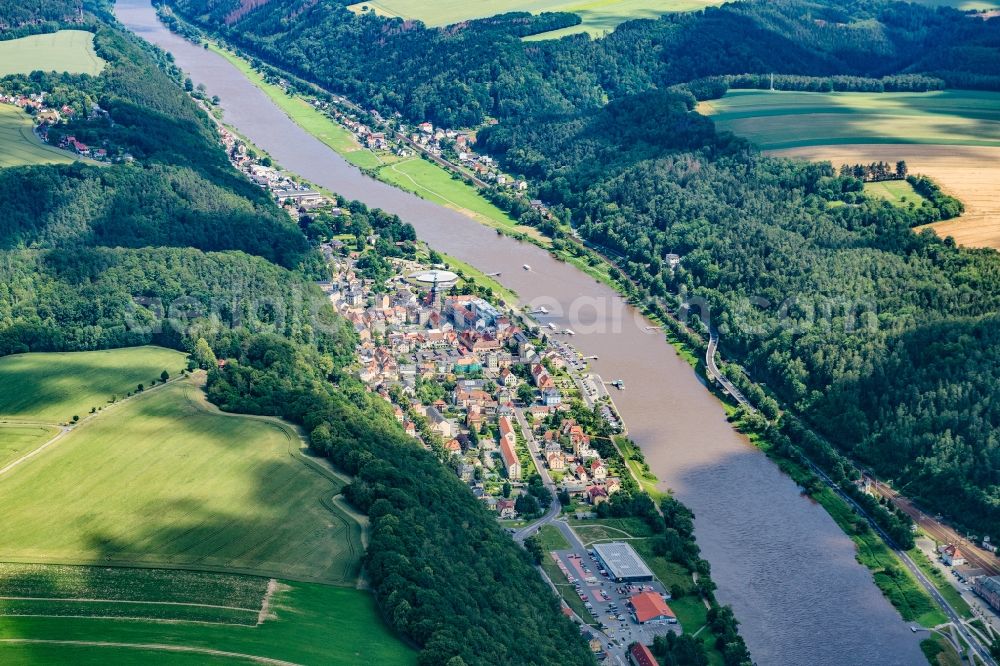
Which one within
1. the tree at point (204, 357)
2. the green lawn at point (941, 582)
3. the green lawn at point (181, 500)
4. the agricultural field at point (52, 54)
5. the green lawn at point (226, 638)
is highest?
the agricultural field at point (52, 54)

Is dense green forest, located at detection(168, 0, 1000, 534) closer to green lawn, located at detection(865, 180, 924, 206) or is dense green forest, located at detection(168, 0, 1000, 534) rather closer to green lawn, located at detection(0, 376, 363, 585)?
green lawn, located at detection(865, 180, 924, 206)

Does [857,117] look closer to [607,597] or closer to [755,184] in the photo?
[755,184]

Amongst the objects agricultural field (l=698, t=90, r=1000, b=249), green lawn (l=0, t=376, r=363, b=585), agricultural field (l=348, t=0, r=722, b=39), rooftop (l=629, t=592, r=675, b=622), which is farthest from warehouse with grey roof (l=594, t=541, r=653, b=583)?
agricultural field (l=348, t=0, r=722, b=39)

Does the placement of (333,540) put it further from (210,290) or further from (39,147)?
(39,147)

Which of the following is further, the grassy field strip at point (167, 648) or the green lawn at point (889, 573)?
the green lawn at point (889, 573)

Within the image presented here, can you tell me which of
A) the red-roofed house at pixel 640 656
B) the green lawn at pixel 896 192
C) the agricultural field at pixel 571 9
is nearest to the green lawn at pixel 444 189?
the green lawn at pixel 896 192

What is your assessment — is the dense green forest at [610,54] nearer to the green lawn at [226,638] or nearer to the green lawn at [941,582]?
the green lawn at [941,582]

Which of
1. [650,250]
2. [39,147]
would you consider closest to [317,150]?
[39,147]
